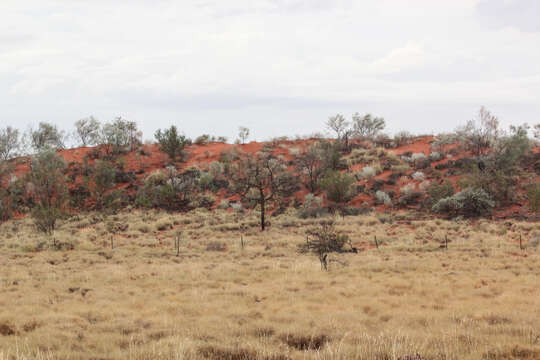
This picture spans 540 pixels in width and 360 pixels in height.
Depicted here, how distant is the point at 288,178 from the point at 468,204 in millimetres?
16568

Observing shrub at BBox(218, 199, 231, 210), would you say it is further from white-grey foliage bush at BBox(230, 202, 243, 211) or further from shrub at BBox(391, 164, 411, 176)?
shrub at BBox(391, 164, 411, 176)

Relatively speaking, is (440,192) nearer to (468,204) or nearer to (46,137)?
(468,204)

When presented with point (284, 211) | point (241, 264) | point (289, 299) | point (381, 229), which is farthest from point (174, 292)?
point (284, 211)

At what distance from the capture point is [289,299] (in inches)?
473

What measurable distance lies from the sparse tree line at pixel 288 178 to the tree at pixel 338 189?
0.28 ft

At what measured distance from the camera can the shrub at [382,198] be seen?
36.1 metres

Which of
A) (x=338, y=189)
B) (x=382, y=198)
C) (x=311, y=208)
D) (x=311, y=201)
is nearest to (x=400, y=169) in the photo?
(x=382, y=198)

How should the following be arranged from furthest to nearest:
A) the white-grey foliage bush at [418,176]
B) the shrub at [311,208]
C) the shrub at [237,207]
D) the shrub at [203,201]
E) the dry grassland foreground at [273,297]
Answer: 1. the white-grey foliage bush at [418,176]
2. the shrub at [203,201]
3. the shrub at [237,207]
4. the shrub at [311,208]
5. the dry grassland foreground at [273,297]

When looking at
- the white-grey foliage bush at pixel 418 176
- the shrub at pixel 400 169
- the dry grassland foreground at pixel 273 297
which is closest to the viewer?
the dry grassland foreground at pixel 273 297

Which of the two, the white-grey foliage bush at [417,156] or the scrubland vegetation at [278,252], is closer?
the scrubland vegetation at [278,252]

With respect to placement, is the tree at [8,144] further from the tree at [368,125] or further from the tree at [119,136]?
the tree at [368,125]

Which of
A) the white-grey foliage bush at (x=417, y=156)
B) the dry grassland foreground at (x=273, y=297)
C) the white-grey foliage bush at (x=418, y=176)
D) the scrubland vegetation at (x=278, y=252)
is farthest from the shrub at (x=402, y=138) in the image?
the dry grassland foreground at (x=273, y=297)

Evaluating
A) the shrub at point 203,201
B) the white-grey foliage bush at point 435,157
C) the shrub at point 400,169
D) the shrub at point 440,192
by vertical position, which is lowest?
the shrub at point 203,201

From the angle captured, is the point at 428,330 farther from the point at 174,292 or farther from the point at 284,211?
the point at 284,211
